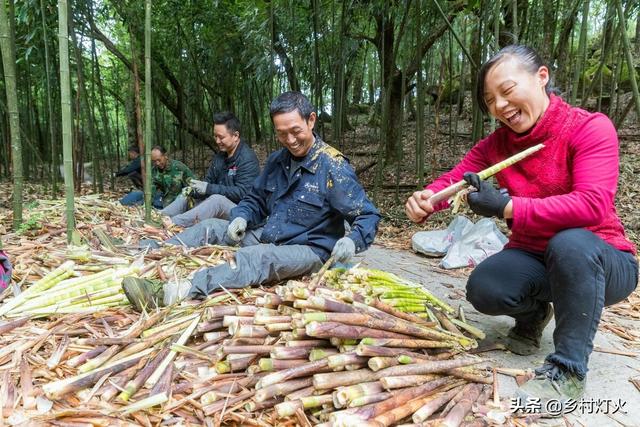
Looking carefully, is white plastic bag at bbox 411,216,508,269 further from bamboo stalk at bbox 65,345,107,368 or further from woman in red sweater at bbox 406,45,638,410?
bamboo stalk at bbox 65,345,107,368

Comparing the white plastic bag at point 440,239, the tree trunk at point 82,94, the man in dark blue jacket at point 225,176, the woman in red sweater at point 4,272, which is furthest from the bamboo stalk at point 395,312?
the tree trunk at point 82,94

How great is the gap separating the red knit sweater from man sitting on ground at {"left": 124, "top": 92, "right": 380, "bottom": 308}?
65 centimetres

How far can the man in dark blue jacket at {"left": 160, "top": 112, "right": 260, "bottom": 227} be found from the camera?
4129mm

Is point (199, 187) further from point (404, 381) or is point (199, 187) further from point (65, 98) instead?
point (404, 381)

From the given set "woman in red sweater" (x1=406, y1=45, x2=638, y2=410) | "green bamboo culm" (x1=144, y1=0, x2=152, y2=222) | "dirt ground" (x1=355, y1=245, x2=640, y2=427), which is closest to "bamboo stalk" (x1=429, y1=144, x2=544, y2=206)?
"woman in red sweater" (x1=406, y1=45, x2=638, y2=410)

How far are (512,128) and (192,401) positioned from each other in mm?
1563

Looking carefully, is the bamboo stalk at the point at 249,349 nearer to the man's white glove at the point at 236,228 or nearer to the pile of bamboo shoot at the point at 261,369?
the pile of bamboo shoot at the point at 261,369

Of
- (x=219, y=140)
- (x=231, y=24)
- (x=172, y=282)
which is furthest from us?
(x=231, y=24)

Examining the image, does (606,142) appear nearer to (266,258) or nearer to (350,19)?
(266,258)

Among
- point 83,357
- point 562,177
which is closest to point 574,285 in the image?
point 562,177

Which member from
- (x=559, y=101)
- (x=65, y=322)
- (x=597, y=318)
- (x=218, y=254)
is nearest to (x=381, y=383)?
(x=597, y=318)

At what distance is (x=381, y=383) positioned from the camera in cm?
140

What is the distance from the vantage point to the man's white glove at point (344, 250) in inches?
89.2

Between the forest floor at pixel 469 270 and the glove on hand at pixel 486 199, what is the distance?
0.64 meters
